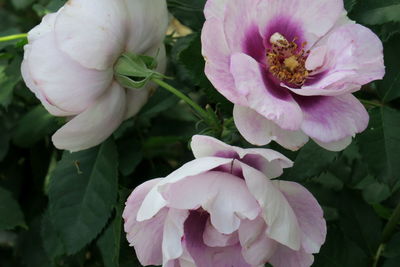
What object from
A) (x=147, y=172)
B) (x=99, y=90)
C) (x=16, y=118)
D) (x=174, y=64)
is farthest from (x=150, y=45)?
(x=16, y=118)

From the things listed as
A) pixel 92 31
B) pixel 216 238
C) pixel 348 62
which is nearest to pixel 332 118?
pixel 348 62

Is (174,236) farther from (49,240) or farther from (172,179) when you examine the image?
(49,240)

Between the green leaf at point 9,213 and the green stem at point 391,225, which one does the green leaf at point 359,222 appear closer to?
the green stem at point 391,225

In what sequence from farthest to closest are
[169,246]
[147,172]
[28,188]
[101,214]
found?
[28,188] < [147,172] < [101,214] < [169,246]

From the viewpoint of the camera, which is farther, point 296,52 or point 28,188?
point 28,188

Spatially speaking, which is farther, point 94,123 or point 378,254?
point 378,254

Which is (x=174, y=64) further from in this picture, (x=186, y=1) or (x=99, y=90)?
(x=99, y=90)
